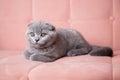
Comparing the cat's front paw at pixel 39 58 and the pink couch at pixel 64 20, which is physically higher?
the pink couch at pixel 64 20

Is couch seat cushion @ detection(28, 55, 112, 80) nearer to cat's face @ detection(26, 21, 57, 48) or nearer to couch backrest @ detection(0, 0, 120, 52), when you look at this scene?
cat's face @ detection(26, 21, 57, 48)

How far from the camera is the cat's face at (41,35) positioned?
1.56m

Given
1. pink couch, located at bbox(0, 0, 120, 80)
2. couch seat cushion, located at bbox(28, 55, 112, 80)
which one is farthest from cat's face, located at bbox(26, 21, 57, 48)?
couch seat cushion, located at bbox(28, 55, 112, 80)

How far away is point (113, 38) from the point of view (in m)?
1.87

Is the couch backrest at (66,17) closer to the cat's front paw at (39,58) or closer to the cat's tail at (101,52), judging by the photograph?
the cat's tail at (101,52)

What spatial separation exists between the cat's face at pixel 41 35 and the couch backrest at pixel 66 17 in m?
0.37

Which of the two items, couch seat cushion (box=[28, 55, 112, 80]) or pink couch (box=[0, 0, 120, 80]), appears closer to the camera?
Answer: couch seat cushion (box=[28, 55, 112, 80])

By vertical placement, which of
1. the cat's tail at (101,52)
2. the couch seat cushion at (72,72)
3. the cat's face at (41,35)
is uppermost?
the cat's face at (41,35)

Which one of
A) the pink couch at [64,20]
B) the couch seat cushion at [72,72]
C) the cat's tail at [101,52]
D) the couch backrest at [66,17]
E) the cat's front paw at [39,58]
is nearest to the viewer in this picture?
the couch seat cushion at [72,72]

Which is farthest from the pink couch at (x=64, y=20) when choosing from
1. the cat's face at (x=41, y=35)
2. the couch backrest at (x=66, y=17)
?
the cat's face at (x=41, y=35)

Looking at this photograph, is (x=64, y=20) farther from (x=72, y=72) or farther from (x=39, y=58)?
(x=72, y=72)

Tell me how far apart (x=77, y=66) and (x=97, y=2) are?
0.76 meters

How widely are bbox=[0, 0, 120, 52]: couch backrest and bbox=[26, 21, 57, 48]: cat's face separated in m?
0.37

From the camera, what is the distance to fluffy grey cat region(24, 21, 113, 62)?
1.57 metres
